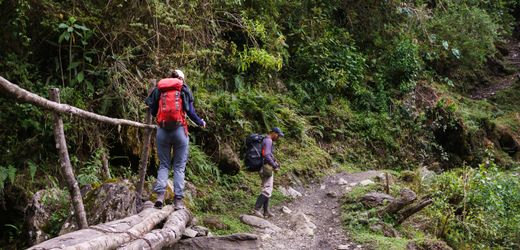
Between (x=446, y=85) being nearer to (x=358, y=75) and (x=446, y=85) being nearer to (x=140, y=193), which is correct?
(x=358, y=75)

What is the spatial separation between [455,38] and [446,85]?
2045 millimetres

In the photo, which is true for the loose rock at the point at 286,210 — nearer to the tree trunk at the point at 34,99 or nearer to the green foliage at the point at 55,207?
the green foliage at the point at 55,207

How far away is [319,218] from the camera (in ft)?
31.3

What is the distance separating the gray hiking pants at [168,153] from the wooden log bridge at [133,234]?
0.31 meters

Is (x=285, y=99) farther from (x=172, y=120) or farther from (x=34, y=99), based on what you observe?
(x=34, y=99)

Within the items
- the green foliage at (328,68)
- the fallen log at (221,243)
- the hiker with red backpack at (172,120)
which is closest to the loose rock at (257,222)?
the fallen log at (221,243)

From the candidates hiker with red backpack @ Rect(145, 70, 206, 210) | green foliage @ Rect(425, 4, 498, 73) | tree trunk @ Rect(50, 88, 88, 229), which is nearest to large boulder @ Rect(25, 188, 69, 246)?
tree trunk @ Rect(50, 88, 88, 229)

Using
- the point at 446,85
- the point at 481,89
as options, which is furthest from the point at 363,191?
the point at 481,89

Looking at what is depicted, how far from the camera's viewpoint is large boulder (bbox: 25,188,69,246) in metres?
5.80

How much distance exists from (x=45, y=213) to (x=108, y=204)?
2.67ft

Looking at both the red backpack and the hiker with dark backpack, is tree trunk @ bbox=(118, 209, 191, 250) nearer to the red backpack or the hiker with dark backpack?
the red backpack

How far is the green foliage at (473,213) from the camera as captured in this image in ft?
31.2

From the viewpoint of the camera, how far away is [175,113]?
252 inches

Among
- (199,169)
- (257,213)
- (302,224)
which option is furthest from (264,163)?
(199,169)
